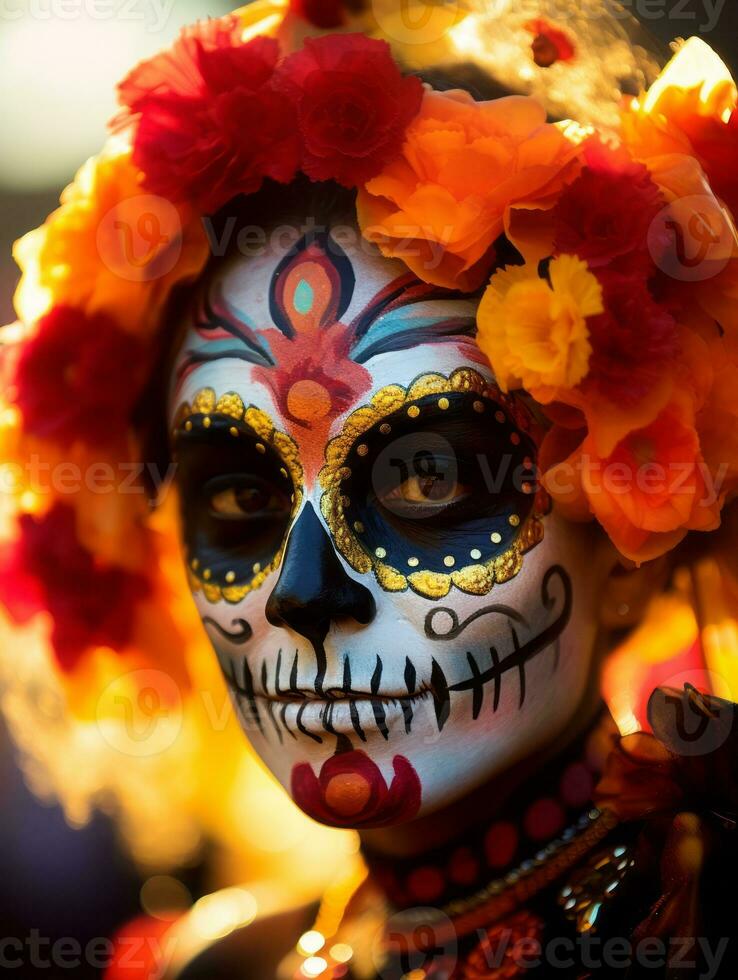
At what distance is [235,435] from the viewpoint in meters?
1.74

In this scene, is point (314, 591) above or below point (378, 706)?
above

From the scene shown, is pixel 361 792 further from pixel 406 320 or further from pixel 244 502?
pixel 406 320

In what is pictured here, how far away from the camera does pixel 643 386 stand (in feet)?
4.96

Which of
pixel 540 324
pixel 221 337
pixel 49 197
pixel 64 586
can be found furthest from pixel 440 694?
pixel 49 197

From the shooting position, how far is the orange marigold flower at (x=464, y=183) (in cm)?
156

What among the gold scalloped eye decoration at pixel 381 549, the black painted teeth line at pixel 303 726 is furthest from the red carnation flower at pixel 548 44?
the black painted teeth line at pixel 303 726

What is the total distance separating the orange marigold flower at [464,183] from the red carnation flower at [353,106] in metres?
0.02

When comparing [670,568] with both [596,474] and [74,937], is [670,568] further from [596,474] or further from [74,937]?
[74,937]

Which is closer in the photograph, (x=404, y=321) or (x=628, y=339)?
(x=628, y=339)

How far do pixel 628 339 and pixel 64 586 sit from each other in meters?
1.12

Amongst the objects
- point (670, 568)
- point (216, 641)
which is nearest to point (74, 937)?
point (216, 641)

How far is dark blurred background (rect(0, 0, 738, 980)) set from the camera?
2.79m

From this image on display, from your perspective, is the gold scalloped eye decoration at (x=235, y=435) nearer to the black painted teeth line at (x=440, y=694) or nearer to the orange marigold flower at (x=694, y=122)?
the black painted teeth line at (x=440, y=694)

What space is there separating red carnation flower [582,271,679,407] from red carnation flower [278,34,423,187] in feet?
1.20
